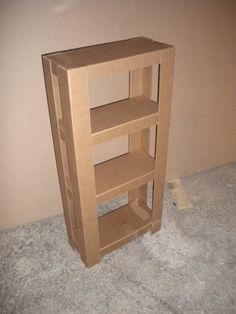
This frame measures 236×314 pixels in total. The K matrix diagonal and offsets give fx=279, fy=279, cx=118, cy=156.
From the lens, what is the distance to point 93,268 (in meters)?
1.58

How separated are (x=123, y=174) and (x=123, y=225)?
407mm

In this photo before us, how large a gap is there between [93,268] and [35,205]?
1.85 feet

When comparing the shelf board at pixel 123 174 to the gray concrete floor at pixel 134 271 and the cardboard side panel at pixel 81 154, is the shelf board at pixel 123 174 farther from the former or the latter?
the gray concrete floor at pixel 134 271

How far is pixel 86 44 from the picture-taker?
1406mm

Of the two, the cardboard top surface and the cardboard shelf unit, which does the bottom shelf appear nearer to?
the cardboard shelf unit

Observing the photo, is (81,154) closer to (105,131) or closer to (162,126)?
(105,131)

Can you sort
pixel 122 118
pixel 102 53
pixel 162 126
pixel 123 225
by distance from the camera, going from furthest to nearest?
pixel 123 225, pixel 162 126, pixel 122 118, pixel 102 53

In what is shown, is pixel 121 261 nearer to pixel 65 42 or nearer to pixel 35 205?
pixel 35 205

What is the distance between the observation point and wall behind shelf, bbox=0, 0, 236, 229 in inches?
51.0

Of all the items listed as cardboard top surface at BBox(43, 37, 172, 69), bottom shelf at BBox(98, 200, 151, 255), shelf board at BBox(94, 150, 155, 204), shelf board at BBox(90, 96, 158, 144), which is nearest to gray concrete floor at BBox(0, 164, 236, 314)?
bottom shelf at BBox(98, 200, 151, 255)

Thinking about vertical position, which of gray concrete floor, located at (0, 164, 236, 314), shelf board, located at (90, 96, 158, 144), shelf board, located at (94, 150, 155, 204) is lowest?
A: gray concrete floor, located at (0, 164, 236, 314)

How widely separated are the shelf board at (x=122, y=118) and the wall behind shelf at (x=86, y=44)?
34 cm

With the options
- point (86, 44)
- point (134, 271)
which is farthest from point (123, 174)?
point (86, 44)

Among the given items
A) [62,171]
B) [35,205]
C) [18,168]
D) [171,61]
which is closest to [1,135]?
[18,168]
